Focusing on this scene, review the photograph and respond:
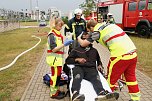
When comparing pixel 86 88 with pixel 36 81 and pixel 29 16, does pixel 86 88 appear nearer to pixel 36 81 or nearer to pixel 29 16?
pixel 36 81

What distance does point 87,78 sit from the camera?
4.72m

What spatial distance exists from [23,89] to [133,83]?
8.73ft

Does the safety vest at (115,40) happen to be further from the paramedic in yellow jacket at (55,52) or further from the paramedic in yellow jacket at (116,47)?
the paramedic in yellow jacket at (55,52)

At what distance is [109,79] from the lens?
180 inches

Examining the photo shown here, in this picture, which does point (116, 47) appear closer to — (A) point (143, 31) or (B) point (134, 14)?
(A) point (143, 31)

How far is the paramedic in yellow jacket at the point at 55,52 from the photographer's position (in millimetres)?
4984

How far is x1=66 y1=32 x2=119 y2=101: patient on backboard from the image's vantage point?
411 centimetres

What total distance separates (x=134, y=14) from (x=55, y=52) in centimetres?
1338

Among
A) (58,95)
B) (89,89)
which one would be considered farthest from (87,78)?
(58,95)

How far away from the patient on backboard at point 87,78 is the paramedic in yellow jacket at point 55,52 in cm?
23

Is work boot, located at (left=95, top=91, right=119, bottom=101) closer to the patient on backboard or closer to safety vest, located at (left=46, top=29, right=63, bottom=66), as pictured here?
the patient on backboard

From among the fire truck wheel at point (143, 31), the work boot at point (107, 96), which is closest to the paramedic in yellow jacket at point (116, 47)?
the work boot at point (107, 96)

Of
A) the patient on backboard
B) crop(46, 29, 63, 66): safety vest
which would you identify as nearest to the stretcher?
the patient on backboard

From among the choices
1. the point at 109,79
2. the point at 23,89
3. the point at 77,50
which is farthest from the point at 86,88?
the point at 23,89
